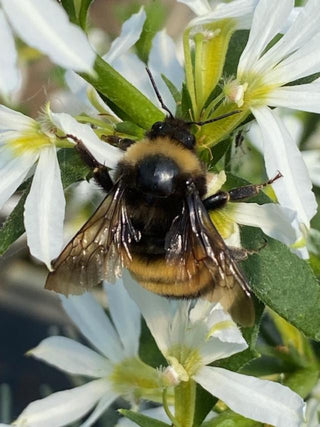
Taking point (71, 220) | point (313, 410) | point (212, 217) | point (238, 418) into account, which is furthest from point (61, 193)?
A: point (71, 220)

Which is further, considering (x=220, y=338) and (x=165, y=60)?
(x=165, y=60)

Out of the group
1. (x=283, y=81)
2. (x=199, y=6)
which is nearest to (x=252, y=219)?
(x=283, y=81)

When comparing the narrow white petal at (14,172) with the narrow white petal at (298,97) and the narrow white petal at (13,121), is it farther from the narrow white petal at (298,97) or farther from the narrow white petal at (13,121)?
the narrow white petal at (298,97)

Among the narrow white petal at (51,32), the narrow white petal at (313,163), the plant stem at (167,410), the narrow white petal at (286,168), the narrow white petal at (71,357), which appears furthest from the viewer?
the narrow white petal at (313,163)

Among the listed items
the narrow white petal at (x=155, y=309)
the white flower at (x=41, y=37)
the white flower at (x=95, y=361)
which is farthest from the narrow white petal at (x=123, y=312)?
the white flower at (x=41, y=37)

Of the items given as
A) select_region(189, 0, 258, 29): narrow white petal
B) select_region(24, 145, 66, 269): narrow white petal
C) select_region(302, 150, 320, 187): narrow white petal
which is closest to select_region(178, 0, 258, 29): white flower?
select_region(189, 0, 258, 29): narrow white petal

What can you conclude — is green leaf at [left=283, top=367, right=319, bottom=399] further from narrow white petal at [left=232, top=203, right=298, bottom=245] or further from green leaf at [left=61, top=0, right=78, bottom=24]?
green leaf at [left=61, top=0, right=78, bottom=24]

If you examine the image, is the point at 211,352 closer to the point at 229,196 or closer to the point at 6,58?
the point at 229,196
